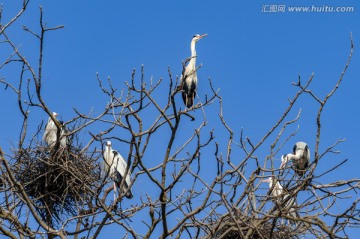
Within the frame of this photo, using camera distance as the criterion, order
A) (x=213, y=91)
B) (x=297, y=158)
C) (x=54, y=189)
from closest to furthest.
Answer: (x=213, y=91) < (x=54, y=189) < (x=297, y=158)

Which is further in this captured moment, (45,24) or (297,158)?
(297,158)

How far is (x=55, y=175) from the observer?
7484 mm

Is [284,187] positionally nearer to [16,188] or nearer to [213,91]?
[213,91]

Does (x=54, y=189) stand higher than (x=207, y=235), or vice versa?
(x=54, y=189)

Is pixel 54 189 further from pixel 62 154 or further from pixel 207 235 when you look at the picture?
pixel 207 235

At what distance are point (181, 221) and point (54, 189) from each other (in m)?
2.30

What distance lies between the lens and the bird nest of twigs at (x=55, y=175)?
726 cm

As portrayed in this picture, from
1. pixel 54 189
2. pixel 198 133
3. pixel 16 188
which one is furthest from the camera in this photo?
pixel 54 189

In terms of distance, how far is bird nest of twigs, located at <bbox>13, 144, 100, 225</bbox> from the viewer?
23.8 feet

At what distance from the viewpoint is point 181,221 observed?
18.1 ft

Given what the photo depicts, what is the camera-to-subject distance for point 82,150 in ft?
25.0

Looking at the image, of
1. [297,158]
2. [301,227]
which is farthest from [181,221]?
[297,158]

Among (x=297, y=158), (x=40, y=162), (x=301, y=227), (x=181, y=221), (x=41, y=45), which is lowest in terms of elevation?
(x=181, y=221)

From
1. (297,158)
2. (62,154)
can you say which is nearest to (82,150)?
(62,154)
